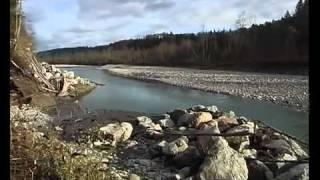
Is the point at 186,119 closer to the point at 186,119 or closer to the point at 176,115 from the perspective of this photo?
the point at 186,119

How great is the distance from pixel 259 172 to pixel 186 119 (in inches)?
191

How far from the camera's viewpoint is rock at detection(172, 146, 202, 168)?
6477 mm

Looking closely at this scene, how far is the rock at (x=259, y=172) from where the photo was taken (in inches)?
222

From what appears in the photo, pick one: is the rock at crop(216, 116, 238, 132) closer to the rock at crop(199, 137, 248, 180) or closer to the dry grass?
the rock at crop(199, 137, 248, 180)

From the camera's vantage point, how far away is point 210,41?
47469mm

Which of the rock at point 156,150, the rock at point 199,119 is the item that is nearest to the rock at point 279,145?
the rock at point 156,150

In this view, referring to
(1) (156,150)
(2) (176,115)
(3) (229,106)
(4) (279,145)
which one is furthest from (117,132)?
(3) (229,106)

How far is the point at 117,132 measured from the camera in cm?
862

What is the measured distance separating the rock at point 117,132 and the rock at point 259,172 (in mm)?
3233

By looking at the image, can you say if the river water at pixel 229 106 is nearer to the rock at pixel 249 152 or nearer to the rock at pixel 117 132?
the rock at pixel 249 152
